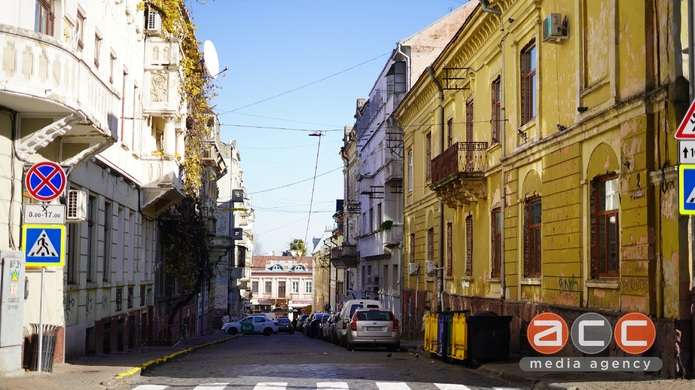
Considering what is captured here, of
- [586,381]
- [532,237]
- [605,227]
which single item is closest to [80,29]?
[532,237]

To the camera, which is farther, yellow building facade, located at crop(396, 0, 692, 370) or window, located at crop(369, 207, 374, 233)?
window, located at crop(369, 207, 374, 233)

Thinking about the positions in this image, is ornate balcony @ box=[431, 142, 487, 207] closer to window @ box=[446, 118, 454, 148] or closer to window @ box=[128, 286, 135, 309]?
window @ box=[446, 118, 454, 148]

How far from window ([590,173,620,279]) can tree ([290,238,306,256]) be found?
140 meters

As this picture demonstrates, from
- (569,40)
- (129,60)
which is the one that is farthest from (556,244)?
(129,60)

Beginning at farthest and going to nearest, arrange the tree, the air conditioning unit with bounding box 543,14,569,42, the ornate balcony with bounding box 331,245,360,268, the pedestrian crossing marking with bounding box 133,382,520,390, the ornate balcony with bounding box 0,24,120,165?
the tree < the ornate balcony with bounding box 331,245,360,268 < the air conditioning unit with bounding box 543,14,569,42 < the pedestrian crossing marking with bounding box 133,382,520,390 < the ornate balcony with bounding box 0,24,120,165

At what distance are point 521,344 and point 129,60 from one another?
1446 cm

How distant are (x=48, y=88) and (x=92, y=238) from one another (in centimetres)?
929

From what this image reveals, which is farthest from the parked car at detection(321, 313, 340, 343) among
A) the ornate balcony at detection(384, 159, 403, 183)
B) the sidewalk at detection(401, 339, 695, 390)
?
the sidewalk at detection(401, 339, 695, 390)

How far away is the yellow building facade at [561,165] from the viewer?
15.6 m

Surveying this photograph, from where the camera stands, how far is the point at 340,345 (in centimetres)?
3547

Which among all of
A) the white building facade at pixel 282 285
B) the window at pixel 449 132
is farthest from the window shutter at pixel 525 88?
the white building facade at pixel 282 285

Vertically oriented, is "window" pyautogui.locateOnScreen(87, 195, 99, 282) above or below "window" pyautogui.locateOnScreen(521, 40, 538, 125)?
below

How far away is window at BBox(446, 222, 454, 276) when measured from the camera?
33.3 m

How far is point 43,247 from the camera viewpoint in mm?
15164
